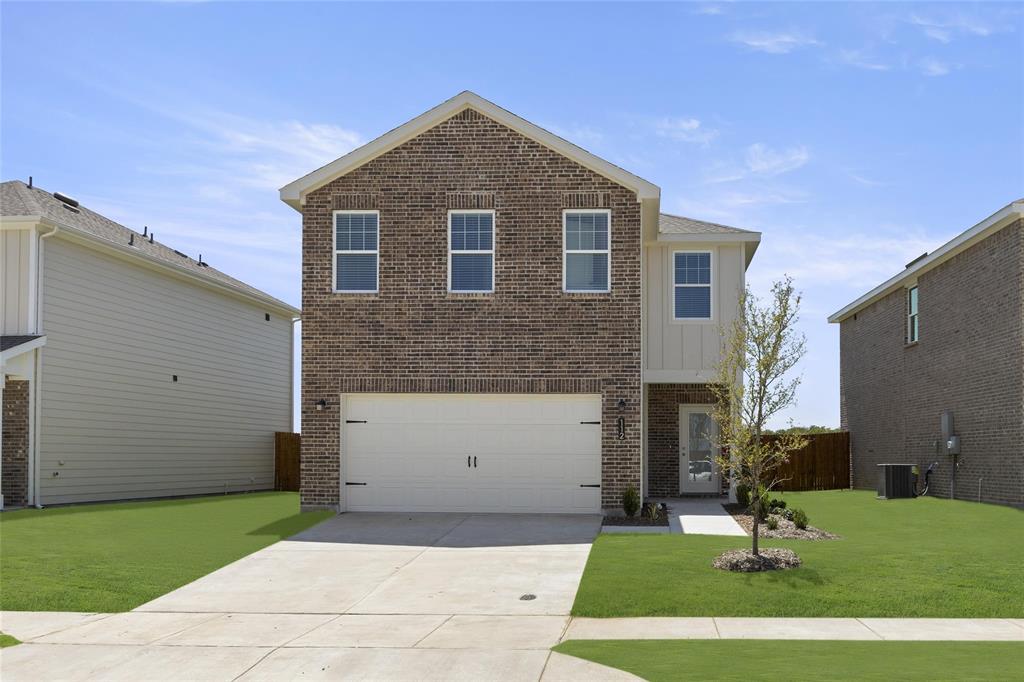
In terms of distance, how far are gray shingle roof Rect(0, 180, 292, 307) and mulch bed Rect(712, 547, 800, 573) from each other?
15.2 m

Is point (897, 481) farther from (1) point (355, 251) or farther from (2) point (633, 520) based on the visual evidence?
(1) point (355, 251)

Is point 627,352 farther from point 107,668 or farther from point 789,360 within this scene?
point 107,668

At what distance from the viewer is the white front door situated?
2448 cm

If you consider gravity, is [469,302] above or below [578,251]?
below

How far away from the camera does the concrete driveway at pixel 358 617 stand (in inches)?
379

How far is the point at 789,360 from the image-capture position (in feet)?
46.4

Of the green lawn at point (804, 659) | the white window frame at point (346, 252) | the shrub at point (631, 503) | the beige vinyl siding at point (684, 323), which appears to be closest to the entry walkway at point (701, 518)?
the shrub at point (631, 503)

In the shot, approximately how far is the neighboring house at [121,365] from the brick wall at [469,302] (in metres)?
5.93

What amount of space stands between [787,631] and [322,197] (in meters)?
12.5

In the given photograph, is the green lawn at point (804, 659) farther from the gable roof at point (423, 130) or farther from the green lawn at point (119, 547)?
the gable roof at point (423, 130)

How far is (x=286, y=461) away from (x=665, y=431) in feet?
40.5

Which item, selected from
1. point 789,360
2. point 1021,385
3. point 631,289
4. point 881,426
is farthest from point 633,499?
point 881,426

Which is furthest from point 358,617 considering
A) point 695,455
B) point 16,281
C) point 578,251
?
point 695,455

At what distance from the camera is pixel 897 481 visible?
913 inches
